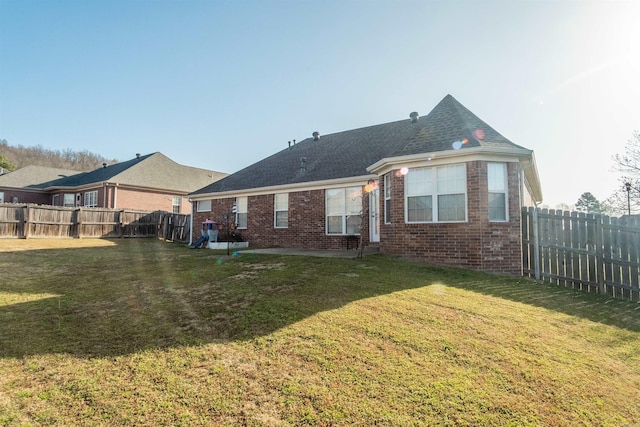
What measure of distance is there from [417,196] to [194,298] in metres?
6.69

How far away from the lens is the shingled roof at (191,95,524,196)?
9156 mm

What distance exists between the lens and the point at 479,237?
26.8 feet

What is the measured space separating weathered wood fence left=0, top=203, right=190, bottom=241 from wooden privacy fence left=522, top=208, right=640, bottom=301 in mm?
18908

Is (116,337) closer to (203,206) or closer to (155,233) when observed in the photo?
(203,206)

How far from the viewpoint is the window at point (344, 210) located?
1230cm

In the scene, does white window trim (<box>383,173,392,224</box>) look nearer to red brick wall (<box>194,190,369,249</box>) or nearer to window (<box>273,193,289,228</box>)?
red brick wall (<box>194,190,369,249</box>)

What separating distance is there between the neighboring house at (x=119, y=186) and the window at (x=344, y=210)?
62.1ft

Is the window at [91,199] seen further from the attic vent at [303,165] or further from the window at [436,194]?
the window at [436,194]

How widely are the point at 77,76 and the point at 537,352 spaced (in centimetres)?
1694

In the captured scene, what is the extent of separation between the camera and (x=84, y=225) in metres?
19.1

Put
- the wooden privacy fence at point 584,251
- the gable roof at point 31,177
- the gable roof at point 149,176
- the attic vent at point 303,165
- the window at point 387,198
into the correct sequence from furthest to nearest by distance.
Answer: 1. the gable roof at point 31,177
2. the gable roof at point 149,176
3. the attic vent at point 303,165
4. the window at point 387,198
5. the wooden privacy fence at point 584,251

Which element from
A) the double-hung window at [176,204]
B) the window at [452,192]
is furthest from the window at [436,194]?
the double-hung window at [176,204]

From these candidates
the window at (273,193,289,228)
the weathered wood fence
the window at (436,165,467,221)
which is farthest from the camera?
the weathered wood fence

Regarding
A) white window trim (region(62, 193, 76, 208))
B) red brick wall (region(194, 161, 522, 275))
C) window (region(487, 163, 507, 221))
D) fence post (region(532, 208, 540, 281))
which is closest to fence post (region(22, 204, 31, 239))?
white window trim (region(62, 193, 76, 208))
